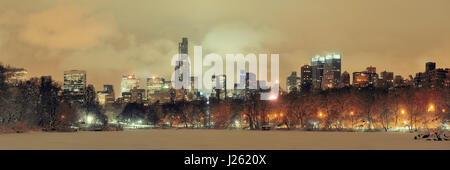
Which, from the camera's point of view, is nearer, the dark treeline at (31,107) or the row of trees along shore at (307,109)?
the dark treeline at (31,107)

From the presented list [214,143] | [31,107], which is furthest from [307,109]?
[214,143]

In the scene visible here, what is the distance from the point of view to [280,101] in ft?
286

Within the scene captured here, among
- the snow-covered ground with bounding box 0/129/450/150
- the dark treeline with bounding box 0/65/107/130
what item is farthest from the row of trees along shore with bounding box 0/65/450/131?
the snow-covered ground with bounding box 0/129/450/150

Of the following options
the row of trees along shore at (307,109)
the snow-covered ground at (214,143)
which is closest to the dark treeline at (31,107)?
the row of trees along shore at (307,109)

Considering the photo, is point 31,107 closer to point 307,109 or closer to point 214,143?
point 307,109

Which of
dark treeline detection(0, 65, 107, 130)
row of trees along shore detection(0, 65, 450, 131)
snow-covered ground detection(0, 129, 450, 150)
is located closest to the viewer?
snow-covered ground detection(0, 129, 450, 150)

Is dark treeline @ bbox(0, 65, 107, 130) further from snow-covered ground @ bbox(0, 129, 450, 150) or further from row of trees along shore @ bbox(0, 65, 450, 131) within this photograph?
snow-covered ground @ bbox(0, 129, 450, 150)

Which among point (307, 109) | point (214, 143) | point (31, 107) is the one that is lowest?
point (214, 143)

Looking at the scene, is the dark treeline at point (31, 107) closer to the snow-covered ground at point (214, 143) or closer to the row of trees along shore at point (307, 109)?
the row of trees along shore at point (307, 109)

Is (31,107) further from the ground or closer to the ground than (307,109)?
further from the ground
